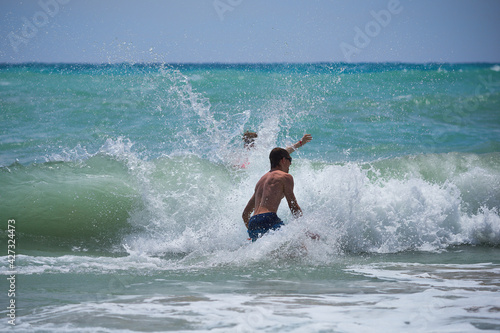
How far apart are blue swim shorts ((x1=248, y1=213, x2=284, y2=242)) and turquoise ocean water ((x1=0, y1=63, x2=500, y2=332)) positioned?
11 cm

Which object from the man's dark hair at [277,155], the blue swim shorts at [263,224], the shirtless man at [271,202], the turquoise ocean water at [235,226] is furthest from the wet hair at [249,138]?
the blue swim shorts at [263,224]

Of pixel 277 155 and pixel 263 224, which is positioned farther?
pixel 277 155

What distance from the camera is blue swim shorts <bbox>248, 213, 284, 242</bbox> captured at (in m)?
5.42

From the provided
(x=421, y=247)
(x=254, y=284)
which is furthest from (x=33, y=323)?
(x=421, y=247)

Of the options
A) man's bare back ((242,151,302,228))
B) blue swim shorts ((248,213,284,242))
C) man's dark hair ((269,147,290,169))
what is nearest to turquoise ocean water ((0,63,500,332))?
blue swim shorts ((248,213,284,242))

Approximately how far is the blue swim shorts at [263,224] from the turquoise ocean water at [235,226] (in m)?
0.11

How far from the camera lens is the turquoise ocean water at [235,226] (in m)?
3.60

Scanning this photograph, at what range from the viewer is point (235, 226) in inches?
263

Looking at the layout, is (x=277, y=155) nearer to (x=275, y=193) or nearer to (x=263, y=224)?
(x=275, y=193)

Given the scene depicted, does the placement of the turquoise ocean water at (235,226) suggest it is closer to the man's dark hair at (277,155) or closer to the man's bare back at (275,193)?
the man's bare back at (275,193)

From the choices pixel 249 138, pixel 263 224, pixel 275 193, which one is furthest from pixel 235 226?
pixel 249 138

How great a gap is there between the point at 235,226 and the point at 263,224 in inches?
51.2

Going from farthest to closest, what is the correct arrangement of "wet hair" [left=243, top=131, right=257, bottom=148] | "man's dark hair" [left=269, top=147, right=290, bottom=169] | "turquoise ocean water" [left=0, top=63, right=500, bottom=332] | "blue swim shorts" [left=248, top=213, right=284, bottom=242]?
"wet hair" [left=243, top=131, right=257, bottom=148] < "man's dark hair" [left=269, top=147, right=290, bottom=169] < "blue swim shorts" [left=248, top=213, right=284, bottom=242] < "turquoise ocean water" [left=0, top=63, right=500, bottom=332]

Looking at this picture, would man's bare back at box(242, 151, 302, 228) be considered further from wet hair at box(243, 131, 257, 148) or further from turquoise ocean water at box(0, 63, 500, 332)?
wet hair at box(243, 131, 257, 148)
